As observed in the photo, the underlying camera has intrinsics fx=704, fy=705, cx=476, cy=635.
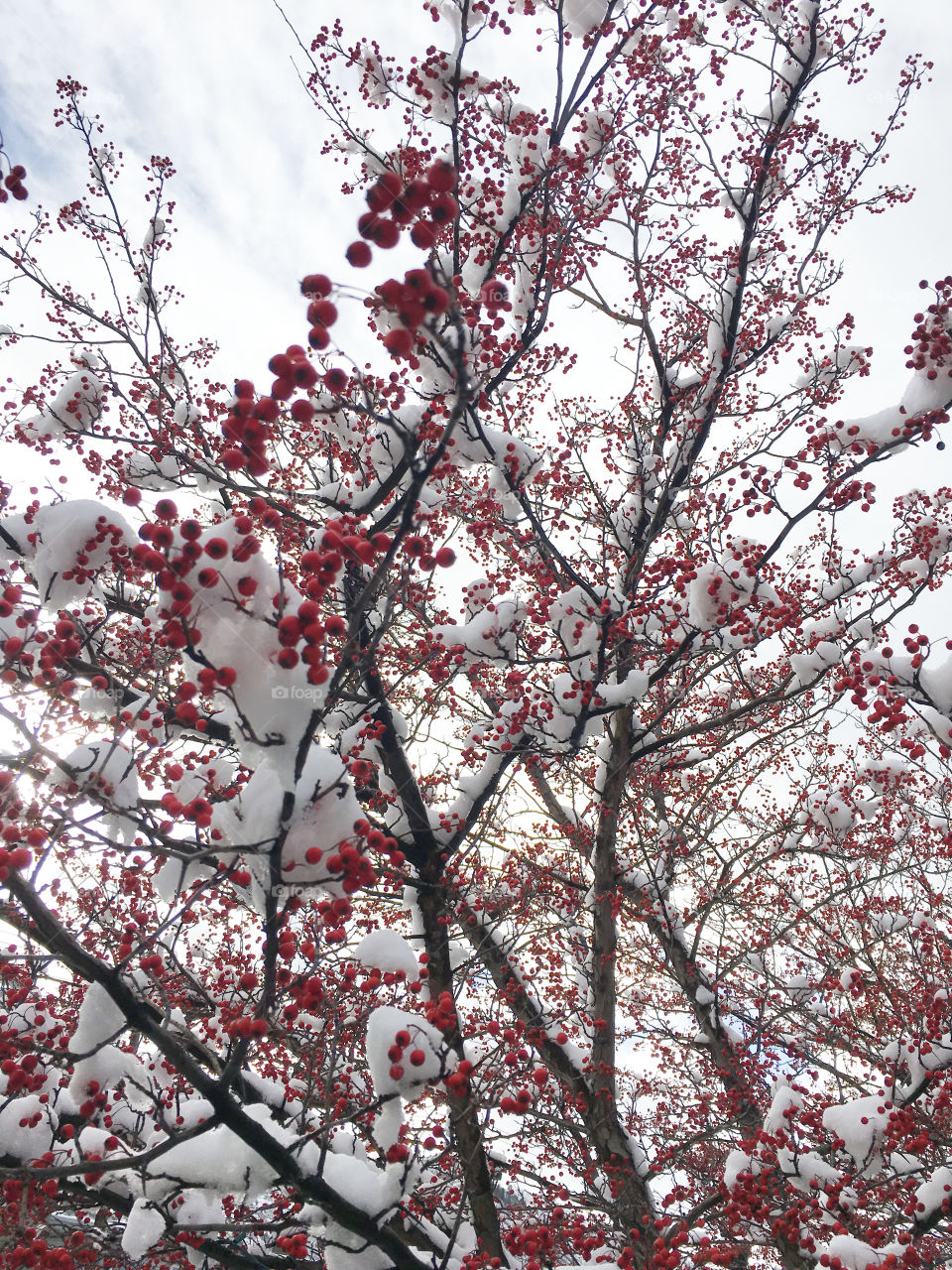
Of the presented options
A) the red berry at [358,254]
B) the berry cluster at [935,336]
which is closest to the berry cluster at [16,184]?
the red berry at [358,254]

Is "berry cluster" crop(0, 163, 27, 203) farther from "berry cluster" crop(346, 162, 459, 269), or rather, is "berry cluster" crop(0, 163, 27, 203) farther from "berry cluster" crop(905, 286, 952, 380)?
"berry cluster" crop(905, 286, 952, 380)

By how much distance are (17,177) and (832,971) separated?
33.8 ft

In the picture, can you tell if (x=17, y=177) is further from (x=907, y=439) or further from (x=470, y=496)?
(x=907, y=439)

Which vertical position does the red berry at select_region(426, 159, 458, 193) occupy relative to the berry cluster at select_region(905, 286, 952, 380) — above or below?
below

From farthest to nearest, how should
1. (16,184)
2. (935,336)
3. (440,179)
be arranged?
(935,336), (16,184), (440,179)

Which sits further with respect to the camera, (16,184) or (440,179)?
(16,184)

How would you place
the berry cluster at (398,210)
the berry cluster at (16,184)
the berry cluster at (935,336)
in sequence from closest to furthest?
the berry cluster at (398,210) < the berry cluster at (16,184) < the berry cluster at (935,336)

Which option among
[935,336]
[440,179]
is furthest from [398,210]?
[935,336]

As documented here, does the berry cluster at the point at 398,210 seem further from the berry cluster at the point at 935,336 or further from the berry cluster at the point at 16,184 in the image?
the berry cluster at the point at 935,336

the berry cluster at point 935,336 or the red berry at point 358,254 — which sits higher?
the berry cluster at point 935,336

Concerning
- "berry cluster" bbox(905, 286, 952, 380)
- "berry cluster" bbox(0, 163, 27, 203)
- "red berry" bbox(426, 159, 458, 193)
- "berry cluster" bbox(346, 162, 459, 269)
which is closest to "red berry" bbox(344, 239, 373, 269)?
"berry cluster" bbox(346, 162, 459, 269)

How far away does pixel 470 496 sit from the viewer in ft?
22.6

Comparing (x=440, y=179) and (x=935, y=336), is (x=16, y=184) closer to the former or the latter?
(x=440, y=179)

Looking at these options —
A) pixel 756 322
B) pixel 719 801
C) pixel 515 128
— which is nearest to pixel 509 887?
pixel 719 801
